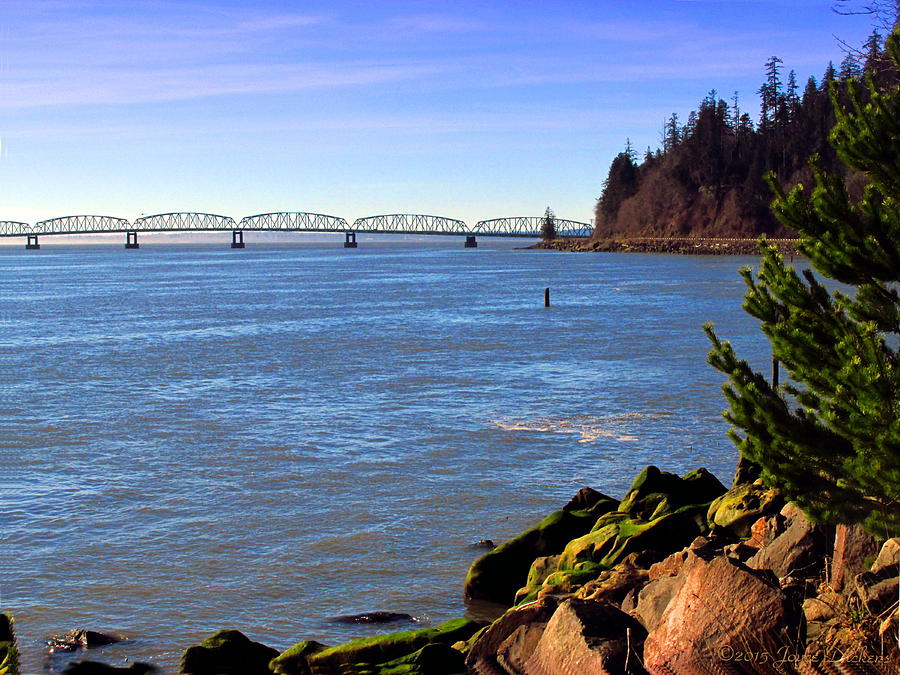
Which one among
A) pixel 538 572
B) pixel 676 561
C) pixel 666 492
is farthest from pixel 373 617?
pixel 666 492

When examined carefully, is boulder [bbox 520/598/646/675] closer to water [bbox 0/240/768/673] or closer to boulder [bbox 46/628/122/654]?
water [bbox 0/240/768/673]

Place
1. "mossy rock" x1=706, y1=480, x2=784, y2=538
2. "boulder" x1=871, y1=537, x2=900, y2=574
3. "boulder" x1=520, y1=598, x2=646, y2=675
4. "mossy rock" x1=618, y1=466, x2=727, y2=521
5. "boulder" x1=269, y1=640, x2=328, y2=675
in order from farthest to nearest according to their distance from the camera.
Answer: "mossy rock" x1=618, y1=466, x2=727, y2=521 → "mossy rock" x1=706, y1=480, x2=784, y2=538 → "boulder" x1=269, y1=640, x2=328, y2=675 → "boulder" x1=871, y1=537, x2=900, y2=574 → "boulder" x1=520, y1=598, x2=646, y2=675

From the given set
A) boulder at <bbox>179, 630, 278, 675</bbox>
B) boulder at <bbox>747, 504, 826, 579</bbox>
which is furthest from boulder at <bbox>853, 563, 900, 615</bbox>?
boulder at <bbox>179, 630, 278, 675</bbox>

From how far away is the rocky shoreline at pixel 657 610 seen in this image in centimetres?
791

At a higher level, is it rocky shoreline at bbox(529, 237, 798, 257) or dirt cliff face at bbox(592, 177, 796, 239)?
dirt cliff face at bbox(592, 177, 796, 239)

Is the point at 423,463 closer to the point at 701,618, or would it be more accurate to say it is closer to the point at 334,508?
the point at 334,508

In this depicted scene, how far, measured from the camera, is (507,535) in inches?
600

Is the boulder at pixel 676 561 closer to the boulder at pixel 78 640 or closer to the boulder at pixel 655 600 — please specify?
the boulder at pixel 655 600

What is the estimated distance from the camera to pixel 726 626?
26.1 ft

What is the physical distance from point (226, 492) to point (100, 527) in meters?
2.54

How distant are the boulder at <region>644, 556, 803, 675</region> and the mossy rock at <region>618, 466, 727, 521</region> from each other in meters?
5.55

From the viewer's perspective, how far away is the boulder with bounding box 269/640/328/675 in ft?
33.7

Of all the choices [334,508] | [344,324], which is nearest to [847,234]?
[334,508]

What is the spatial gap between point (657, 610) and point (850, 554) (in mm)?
1748
